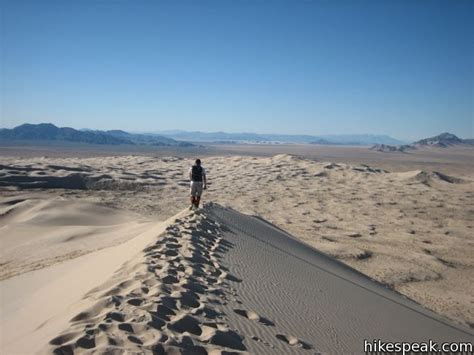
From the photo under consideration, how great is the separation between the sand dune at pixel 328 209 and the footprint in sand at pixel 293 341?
14.3ft

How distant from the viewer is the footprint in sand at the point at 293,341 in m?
3.66

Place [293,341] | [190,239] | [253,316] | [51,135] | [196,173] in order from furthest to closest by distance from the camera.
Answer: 1. [51,135]
2. [196,173]
3. [190,239]
4. [253,316]
5. [293,341]

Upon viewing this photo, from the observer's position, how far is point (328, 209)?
15.7m

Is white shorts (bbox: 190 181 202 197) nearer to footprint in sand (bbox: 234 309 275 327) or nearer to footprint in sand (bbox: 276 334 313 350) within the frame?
footprint in sand (bbox: 234 309 275 327)

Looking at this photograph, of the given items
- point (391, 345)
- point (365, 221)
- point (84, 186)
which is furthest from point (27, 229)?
point (365, 221)

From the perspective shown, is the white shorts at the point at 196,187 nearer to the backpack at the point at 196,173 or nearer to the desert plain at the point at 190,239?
the backpack at the point at 196,173

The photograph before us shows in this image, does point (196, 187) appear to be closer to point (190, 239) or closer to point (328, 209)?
point (190, 239)

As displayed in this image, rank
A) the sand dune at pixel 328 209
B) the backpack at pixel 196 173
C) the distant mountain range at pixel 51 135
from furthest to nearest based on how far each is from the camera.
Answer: the distant mountain range at pixel 51 135 < the backpack at pixel 196 173 < the sand dune at pixel 328 209

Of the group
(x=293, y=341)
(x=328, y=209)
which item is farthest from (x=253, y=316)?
(x=328, y=209)

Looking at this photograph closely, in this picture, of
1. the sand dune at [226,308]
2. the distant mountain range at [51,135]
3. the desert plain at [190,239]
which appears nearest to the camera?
the sand dune at [226,308]

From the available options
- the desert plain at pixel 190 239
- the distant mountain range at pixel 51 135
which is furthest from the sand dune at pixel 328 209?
the distant mountain range at pixel 51 135

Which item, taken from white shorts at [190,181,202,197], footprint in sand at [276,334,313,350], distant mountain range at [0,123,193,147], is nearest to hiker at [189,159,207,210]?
white shorts at [190,181,202,197]

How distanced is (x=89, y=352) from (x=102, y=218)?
9.82 m

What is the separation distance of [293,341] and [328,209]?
12.4 meters
